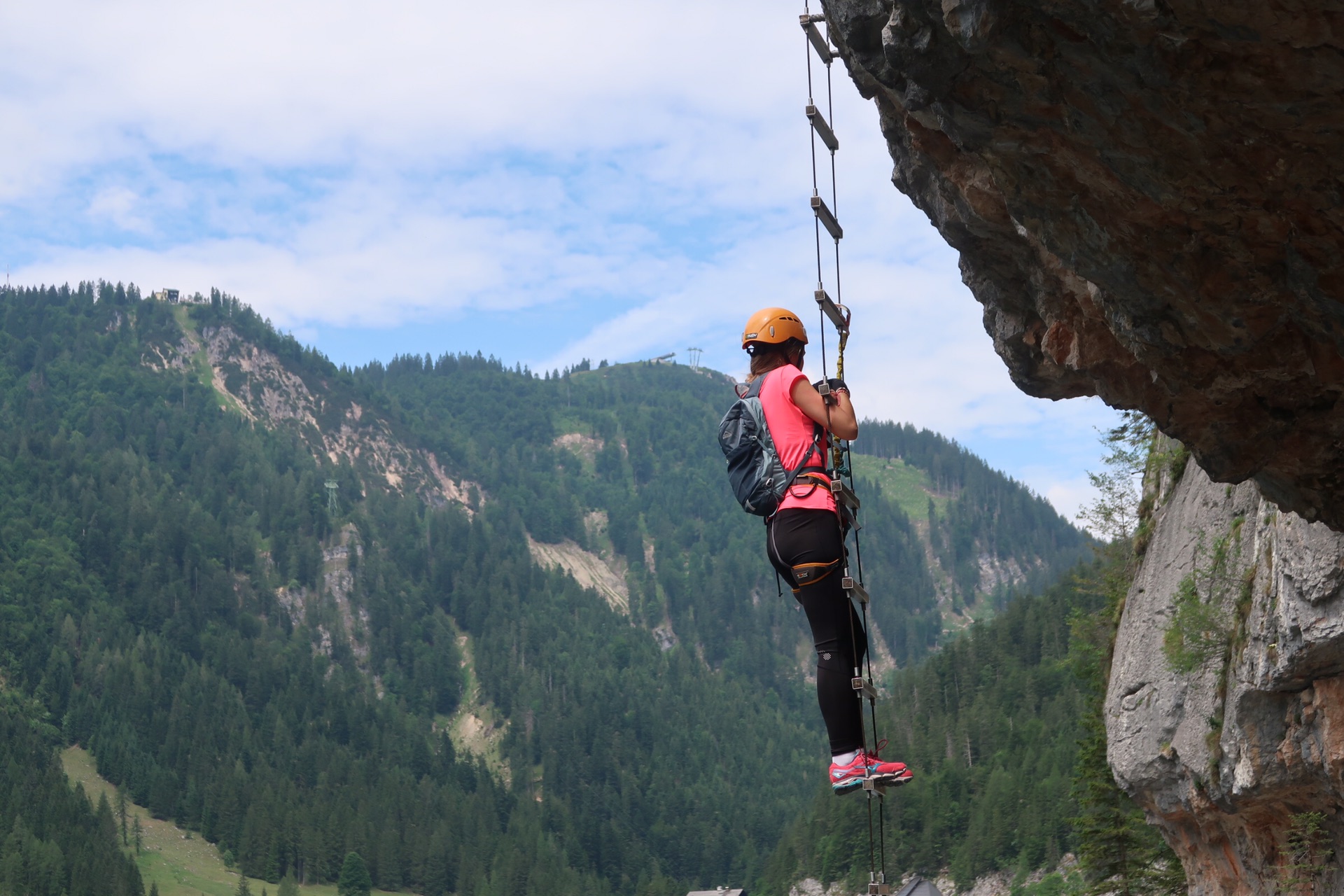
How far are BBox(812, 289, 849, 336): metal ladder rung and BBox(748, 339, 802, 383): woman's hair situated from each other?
0.43 m

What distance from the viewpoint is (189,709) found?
586ft

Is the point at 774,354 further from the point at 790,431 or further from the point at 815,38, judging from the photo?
the point at 815,38

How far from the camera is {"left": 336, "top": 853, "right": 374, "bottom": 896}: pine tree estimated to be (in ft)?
473

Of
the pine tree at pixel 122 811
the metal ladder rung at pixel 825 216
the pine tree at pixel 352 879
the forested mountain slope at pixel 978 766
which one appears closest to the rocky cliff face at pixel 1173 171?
the metal ladder rung at pixel 825 216

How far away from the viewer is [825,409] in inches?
374

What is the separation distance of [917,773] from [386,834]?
6912 centimetres

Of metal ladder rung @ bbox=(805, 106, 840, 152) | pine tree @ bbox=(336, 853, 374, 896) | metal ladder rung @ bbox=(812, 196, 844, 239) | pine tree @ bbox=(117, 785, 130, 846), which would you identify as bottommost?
pine tree @ bbox=(336, 853, 374, 896)

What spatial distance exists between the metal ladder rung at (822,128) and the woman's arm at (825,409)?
2.47 meters

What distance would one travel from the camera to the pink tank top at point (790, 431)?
31.6ft

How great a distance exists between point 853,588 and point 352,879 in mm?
146552

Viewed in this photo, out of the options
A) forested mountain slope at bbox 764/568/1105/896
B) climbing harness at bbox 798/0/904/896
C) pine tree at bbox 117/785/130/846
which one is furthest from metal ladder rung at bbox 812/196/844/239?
pine tree at bbox 117/785/130/846

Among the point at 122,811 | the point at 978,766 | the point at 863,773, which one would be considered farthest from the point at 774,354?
the point at 122,811

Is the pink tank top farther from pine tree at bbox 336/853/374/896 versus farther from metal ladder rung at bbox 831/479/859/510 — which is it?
pine tree at bbox 336/853/374/896

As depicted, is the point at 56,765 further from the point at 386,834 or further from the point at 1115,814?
the point at 1115,814
